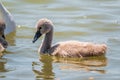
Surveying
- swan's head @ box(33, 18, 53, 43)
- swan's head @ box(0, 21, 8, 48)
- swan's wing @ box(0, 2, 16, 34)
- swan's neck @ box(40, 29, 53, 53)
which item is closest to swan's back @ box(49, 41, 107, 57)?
swan's neck @ box(40, 29, 53, 53)

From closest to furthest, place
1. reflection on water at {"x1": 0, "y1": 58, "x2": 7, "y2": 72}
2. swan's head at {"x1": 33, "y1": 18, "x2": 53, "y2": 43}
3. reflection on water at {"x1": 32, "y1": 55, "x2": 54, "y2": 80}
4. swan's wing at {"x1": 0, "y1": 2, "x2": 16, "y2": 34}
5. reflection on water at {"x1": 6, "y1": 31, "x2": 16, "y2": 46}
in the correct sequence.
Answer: reflection on water at {"x1": 32, "y1": 55, "x2": 54, "y2": 80} < reflection on water at {"x1": 0, "y1": 58, "x2": 7, "y2": 72} < swan's head at {"x1": 33, "y1": 18, "x2": 53, "y2": 43} < reflection on water at {"x1": 6, "y1": 31, "x2": 16, "y2": 46} < swan's wing at {"x1": 0, "y1": 2, "x2": 16, "y2": 34}

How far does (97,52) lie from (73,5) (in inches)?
133

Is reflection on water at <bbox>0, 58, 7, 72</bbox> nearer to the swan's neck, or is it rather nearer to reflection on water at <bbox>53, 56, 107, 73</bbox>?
the swan's neck

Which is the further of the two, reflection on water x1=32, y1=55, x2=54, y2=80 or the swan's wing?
the swan's wing

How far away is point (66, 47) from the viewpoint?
866cm

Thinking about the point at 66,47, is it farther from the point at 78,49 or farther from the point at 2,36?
the point at 2,36

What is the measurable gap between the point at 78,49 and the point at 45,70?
0.70 metres

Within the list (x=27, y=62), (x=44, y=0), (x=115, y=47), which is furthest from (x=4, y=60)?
(x=44, y=0)

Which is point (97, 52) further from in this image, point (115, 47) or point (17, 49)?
point (17, 49)

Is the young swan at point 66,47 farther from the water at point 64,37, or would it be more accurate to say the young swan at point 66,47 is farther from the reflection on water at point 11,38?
the reflection on water at point 11,38

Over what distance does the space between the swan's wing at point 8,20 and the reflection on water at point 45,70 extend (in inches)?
67.7

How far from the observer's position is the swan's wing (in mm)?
10375

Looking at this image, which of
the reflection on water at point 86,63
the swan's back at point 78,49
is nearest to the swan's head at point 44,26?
the swan's back at point 78,49

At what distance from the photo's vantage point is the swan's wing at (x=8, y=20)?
10.4 meters
